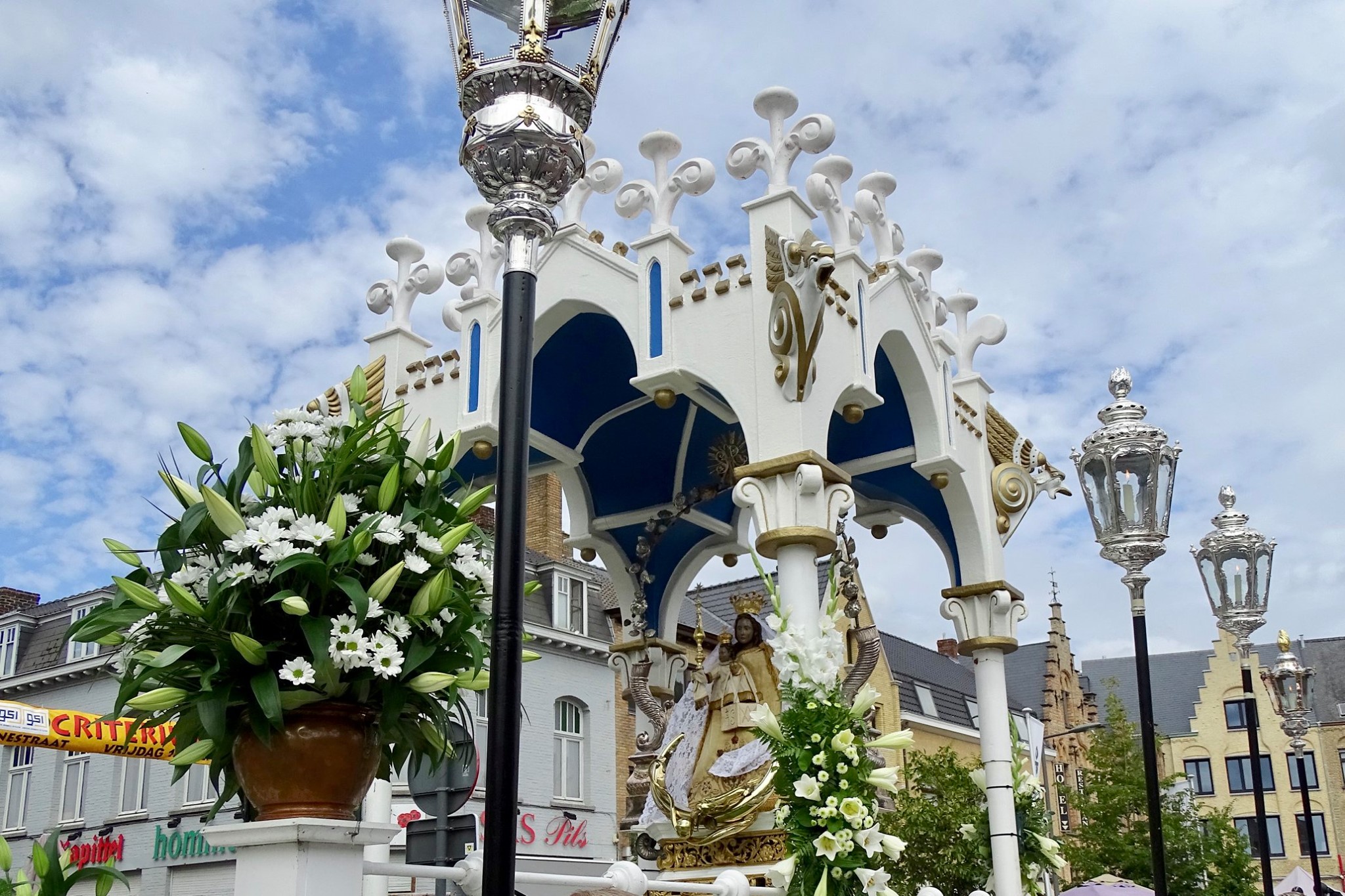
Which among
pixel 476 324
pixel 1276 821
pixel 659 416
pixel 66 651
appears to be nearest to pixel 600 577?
pixel 66 651

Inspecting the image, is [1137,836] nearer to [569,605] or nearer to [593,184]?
Result: [569,605]

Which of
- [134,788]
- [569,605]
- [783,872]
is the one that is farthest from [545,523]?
[783,872]

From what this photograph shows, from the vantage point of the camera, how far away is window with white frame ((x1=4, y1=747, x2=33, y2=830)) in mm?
32656

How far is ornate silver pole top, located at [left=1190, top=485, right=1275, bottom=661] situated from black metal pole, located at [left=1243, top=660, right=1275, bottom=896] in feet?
2.50

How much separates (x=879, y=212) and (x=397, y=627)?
6914mm

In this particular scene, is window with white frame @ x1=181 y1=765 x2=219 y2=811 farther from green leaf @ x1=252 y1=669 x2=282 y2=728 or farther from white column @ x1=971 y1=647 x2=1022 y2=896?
green leaf @ x1=252 y1=669 x2=282 y2=728

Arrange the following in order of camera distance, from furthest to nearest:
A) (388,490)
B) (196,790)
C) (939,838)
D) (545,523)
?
(545,523)
(196,790)
(939,838)
(388,490)

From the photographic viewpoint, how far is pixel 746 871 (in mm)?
8930

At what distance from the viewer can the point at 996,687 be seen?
11.7 meters

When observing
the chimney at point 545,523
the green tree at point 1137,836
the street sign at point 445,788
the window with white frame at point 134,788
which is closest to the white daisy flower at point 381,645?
the street sign at point 445,788

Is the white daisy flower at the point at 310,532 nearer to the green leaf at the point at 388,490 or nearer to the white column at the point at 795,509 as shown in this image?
the green leaf at the point at 388,490

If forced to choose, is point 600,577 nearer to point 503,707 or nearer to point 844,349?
point 844,349

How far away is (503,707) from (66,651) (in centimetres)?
3172

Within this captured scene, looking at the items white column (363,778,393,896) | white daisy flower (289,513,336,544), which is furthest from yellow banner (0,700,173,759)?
white daisy flower (289,513,336,544)
